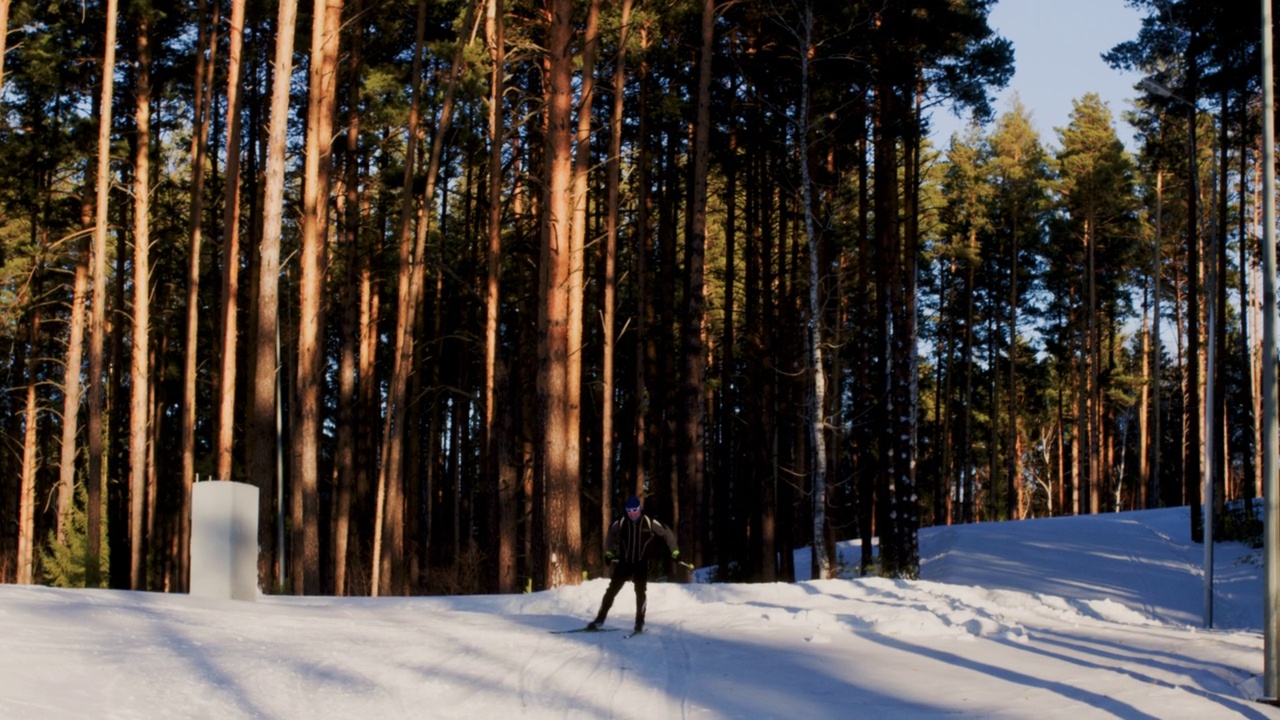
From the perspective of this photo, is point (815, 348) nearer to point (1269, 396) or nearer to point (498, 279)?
point (498, 279)

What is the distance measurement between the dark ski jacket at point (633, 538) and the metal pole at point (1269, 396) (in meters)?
6.17

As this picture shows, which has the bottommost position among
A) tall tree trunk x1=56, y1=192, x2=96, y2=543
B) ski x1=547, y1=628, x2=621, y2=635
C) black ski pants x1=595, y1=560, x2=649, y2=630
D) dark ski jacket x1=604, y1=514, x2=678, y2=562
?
ski x1=547, y1=628, x2=621, y2=635

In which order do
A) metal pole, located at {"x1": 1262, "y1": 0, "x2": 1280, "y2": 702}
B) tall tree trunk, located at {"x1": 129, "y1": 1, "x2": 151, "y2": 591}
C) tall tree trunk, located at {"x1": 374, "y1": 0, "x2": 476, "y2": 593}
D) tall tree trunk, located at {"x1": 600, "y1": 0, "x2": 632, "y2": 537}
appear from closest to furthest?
metal pole, located at {"x1": 1262, "y1": 0, "x2": 1280, "y2": 702}, tall tree trunk, located at {"x1": 600, "y1": 0, "x2": 632, "y2": 537}, tall tree trunk, located at {"x1": 374, "y1": 0, "x2": 476, "y2": 593}, tall tree trunk, located at {"x1": 129, "y1": 1, "x2": 151, "y2": 591}

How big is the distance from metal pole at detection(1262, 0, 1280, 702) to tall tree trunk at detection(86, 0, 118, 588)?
20.7 m

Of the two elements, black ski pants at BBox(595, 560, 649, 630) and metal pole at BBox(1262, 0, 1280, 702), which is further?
black ski pants at BBox(595, 560, 649, 630)

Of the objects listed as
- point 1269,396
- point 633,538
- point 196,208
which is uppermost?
point 196,208

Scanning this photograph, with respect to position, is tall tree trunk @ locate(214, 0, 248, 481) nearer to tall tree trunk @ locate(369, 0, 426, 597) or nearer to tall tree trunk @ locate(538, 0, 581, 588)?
tall tree trunk @ locate(369, 0, 426, 597)

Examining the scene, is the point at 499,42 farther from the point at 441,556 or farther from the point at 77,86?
the point at 441,556

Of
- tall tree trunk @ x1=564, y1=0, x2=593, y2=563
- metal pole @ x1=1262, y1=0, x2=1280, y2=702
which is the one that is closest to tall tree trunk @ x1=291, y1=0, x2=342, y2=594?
tall tree trunk @ x1=564, y1=0, x2=593, y2=563

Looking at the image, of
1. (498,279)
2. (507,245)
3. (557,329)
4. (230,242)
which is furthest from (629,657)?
(507,245)

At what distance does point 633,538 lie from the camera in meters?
14.4

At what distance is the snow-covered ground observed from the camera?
9.91 m

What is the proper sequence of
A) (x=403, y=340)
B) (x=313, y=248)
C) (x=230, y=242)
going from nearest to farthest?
(x=313, y=248) < (x=230, y=242) < (x=403, y=340)

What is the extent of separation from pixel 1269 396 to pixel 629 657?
6.54 m
